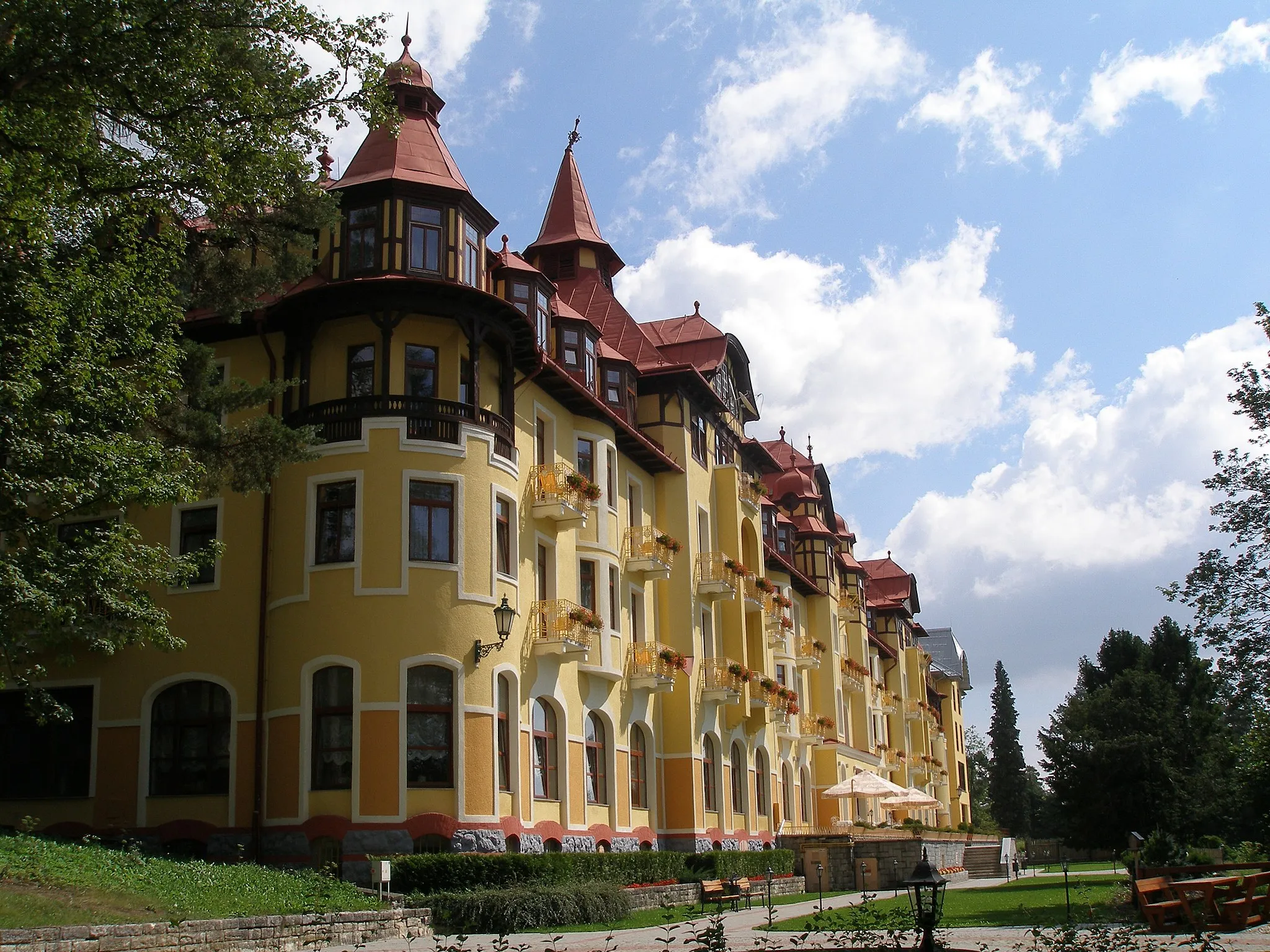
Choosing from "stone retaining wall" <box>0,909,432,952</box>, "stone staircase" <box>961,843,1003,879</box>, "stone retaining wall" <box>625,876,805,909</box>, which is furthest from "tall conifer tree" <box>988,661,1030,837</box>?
"stone retaining wall" <box>0,909,432,952</box>

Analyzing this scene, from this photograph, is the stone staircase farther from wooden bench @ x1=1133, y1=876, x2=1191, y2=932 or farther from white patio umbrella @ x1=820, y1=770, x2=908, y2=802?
wooden bench @ x1=1133, y1=876, x2=1191, y2=932

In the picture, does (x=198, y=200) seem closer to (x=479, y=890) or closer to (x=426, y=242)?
(x=426, y=242)

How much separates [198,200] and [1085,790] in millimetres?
35238

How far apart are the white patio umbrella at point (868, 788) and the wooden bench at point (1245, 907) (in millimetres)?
24473

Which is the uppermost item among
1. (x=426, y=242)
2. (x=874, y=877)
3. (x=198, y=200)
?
(x=426, y=242)

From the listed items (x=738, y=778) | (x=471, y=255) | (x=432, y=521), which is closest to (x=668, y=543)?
(x=738, y=778)

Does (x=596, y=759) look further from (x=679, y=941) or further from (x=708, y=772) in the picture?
(x=679, y=941)

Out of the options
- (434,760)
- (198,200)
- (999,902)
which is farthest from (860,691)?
(198,200)

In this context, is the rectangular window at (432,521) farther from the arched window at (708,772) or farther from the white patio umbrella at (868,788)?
the white patio umbrella at (868,788)

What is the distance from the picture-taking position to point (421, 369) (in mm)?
28422

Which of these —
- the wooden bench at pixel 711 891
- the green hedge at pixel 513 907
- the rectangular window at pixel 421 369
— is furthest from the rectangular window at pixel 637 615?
the green hedge at pixel 513 907

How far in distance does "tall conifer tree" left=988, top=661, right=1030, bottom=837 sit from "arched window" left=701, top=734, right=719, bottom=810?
83.9m

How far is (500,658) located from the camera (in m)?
28.1

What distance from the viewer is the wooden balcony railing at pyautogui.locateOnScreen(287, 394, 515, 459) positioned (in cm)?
2764
